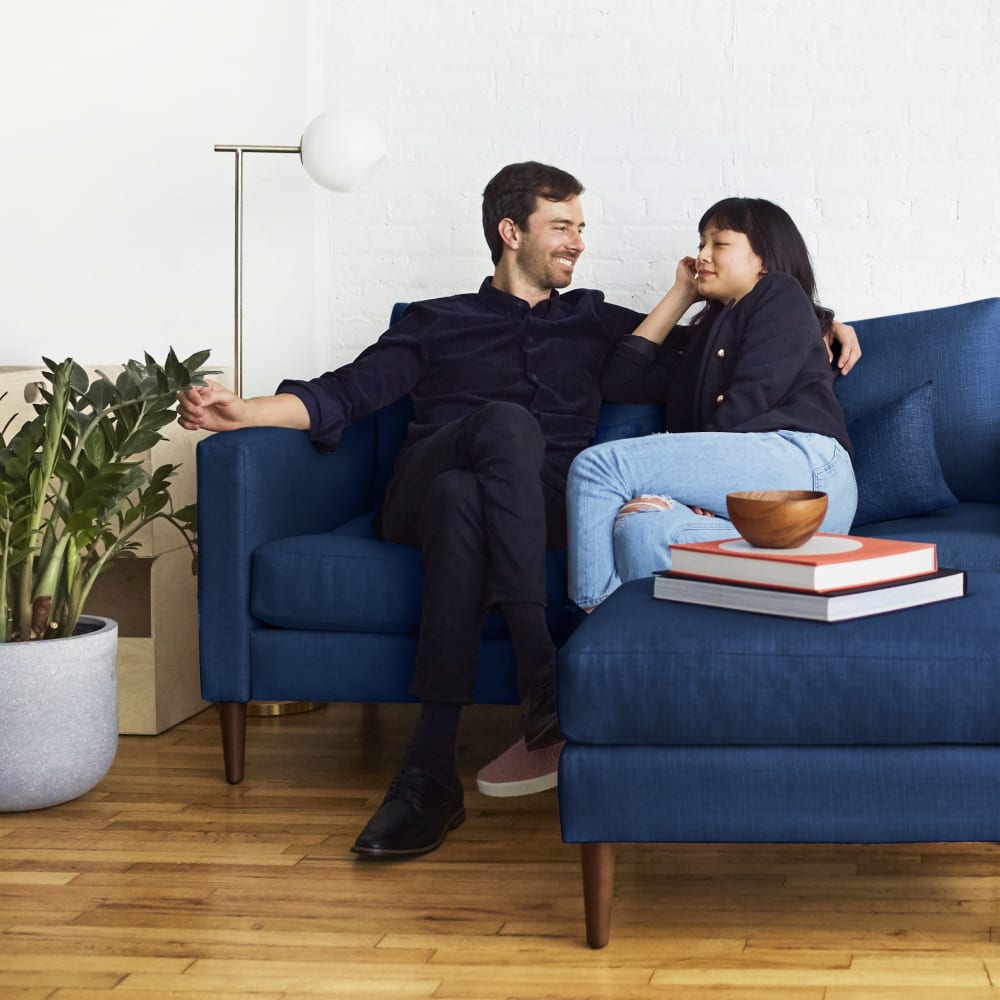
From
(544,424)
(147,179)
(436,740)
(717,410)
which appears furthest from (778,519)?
(147,179)

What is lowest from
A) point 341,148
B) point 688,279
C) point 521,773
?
point 521,773

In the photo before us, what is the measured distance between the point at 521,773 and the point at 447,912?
18.0 inches

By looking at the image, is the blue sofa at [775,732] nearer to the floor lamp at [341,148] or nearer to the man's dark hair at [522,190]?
the man's dark hair at [522,190]

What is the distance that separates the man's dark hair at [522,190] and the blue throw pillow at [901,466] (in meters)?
0.89

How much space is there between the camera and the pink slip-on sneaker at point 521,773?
2373 mm

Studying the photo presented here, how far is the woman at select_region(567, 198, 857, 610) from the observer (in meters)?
2.46

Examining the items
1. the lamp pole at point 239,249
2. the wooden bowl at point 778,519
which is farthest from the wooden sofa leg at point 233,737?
the wooden bowl at point 778,519

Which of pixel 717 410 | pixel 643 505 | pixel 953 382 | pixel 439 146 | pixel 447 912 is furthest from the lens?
pixel 439 146

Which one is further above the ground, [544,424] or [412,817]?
[544,424]

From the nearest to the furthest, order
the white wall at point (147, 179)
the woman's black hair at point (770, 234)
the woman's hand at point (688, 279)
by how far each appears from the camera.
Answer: the woman's black hair at point (770, 234) < the woman's hand at point (688, 279) < the white wall at point (147, 179)

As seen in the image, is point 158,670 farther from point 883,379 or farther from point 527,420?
point 883,379

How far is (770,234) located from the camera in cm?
291

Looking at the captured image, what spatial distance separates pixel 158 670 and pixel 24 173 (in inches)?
55.0

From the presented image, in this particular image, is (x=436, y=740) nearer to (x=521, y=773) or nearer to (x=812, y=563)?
(x=521, y=773)
